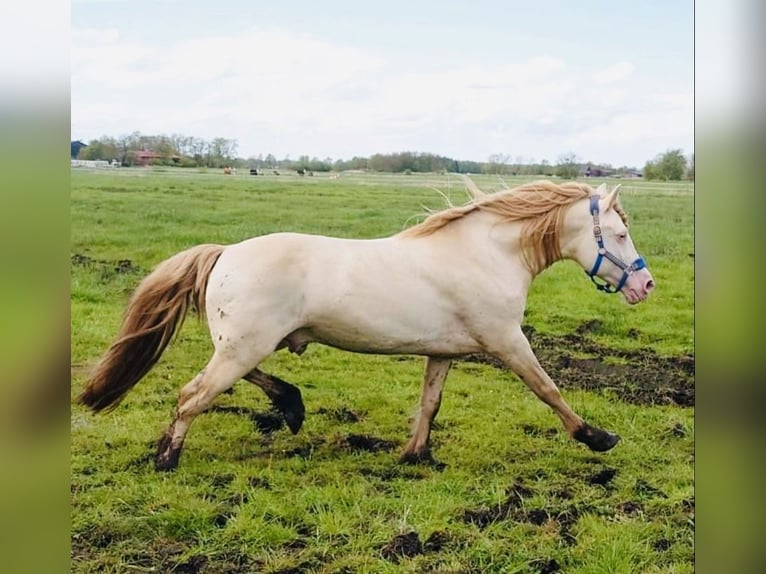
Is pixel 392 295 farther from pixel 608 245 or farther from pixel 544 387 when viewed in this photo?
pixel 608 245

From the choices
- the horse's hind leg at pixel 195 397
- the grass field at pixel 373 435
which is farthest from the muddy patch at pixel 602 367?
the horse's hind leg at pixel 195 397

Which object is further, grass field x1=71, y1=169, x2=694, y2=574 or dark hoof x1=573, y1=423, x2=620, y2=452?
dark hoof x1=573, y1=423, x2=620, y2=452

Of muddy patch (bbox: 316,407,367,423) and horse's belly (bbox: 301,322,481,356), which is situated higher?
horse's belly (bbox: 301,322,481,356)

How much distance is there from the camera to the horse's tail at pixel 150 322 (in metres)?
2.57

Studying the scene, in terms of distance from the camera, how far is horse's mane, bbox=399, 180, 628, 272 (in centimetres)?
262

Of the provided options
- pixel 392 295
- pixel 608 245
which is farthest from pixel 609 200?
pixel 392 295

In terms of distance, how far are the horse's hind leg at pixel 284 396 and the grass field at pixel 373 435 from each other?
25mm

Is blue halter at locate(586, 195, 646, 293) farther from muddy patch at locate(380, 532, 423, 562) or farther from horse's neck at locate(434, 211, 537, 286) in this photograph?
muddy patch at locate(380, 532, 423, 562)

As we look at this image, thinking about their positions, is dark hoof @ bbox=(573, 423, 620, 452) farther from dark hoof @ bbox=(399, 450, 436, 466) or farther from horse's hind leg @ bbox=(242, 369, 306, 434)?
horse's hind leg @ bbox=(242, 369, 306, 434)

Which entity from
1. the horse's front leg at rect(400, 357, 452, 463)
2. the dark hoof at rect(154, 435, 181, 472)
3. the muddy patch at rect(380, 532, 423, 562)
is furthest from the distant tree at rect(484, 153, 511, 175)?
the dark hoof at rect(154, 435, 181, 472)

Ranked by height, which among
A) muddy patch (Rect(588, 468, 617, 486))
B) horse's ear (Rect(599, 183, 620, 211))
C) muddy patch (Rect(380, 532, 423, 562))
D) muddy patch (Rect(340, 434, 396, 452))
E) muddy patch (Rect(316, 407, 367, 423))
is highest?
horse's ear (Rect(599, 183, 620, 211))

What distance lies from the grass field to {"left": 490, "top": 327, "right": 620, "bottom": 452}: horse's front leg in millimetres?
40

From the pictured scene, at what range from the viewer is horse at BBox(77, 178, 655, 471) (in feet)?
8.29
